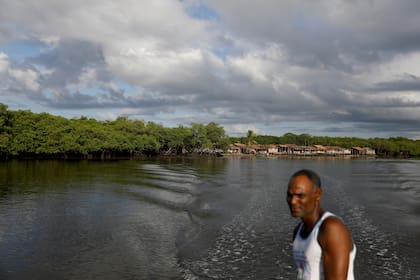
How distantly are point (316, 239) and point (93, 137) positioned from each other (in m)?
78.0

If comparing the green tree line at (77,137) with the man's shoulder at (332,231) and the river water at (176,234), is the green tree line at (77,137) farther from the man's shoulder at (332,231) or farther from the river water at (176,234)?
the man's shoulder at (332,231)

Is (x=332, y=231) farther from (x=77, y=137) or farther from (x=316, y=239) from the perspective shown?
(x=77, y=137)

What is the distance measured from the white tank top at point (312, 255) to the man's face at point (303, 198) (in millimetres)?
156

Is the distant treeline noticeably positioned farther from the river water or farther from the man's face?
the man's face

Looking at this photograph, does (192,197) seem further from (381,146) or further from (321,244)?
(381,146)

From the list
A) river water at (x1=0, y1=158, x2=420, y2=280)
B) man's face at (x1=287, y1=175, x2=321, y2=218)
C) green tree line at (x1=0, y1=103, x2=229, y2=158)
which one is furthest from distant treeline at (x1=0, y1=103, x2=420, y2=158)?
man's face at (x1=287, y1=175, x2=321, y2=218)

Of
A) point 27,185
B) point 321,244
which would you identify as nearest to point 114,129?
point 27,185

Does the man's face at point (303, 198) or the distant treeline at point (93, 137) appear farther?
the distant treeline at point (93, 137)

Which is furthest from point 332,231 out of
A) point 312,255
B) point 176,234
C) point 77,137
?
point 77,137

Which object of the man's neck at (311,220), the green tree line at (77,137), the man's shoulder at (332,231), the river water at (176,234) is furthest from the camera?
the green tree line at (77,137)

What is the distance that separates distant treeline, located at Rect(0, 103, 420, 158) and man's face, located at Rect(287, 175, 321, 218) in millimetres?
64681

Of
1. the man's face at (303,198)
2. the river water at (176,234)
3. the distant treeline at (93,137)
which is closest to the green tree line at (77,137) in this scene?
the distant treeline at (93,137)

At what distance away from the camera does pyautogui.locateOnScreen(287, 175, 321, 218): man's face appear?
3.04 meters

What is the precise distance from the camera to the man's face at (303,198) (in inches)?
120
